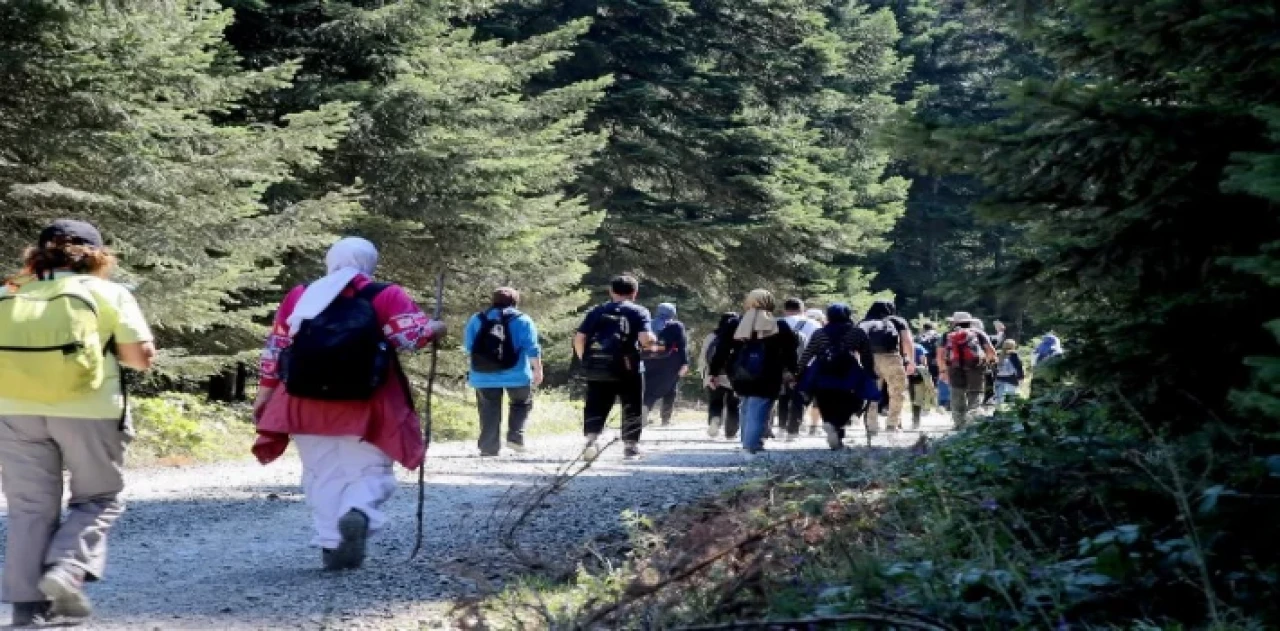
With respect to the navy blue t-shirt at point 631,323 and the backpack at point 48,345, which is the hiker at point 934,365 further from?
the backpack at point 48,345

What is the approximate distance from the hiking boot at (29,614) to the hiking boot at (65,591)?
43mm

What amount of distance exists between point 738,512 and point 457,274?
13839 millimetres

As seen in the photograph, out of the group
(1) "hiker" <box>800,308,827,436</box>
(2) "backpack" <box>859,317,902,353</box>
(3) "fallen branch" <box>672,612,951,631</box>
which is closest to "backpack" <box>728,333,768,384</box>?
(2) "backpack" <box>859,317,902,353</box>

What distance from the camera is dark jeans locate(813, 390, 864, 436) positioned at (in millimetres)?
15719

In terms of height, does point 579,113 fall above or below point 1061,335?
above

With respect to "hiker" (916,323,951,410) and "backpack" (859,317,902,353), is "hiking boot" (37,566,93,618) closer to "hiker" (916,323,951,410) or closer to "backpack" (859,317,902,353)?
"backpack" (859,317,902,353)

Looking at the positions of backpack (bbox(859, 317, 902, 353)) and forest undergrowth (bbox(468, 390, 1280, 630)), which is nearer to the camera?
forest undergrowth (bbox(468, 390, 1280, 630))

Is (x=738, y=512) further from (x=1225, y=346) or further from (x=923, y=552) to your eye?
(x=1225, y=346)

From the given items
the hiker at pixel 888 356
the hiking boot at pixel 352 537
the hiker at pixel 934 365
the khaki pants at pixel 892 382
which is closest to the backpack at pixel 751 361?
the hiker at pixel 888 356

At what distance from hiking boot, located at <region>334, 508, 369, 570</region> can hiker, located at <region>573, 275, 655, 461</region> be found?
6.80 metres

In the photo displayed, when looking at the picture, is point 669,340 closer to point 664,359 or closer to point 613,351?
point 664,359

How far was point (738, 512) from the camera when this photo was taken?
8.58m

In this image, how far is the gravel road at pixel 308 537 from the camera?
6680 millimetres

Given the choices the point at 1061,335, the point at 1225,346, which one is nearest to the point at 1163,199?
the point at 1225,346
